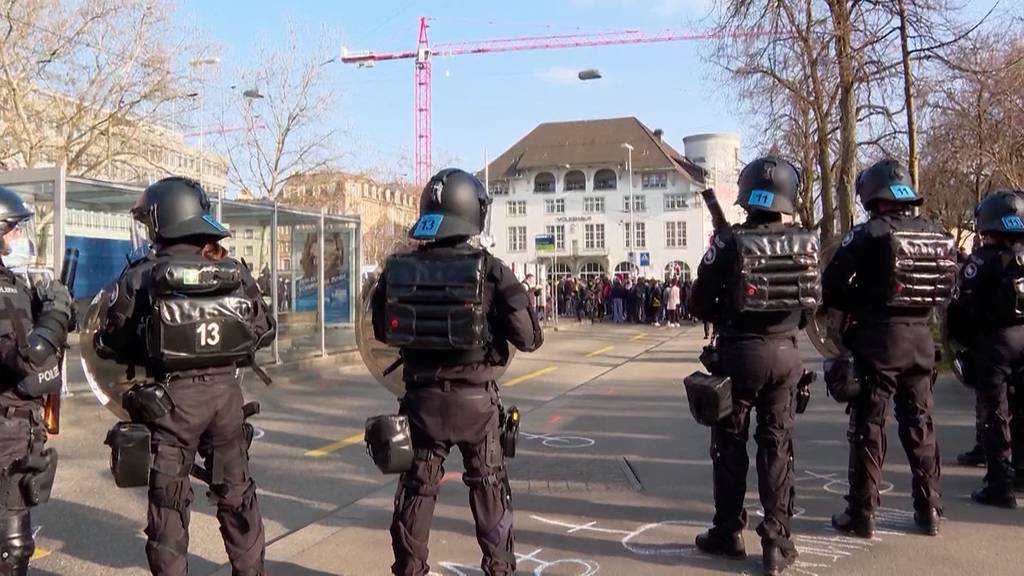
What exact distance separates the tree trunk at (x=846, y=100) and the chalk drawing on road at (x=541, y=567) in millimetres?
9142

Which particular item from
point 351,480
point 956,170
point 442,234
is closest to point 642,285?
point 956,170

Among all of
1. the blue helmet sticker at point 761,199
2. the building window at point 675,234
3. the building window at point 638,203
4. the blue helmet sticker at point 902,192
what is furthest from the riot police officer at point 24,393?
the building window at point 638,203

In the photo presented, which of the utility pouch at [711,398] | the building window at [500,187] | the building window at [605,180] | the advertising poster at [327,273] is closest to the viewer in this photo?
the utility pouch at [711,398]

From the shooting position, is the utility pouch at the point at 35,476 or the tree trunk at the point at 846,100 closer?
the utility pouch at the point at 35,476

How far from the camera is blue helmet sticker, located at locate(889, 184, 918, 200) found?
16.0ft

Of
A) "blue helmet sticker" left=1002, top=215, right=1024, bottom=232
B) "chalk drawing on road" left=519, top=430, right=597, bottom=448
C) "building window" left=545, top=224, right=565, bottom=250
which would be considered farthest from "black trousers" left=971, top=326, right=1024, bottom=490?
"building window" left=545, top=224, right=565, bottom=250

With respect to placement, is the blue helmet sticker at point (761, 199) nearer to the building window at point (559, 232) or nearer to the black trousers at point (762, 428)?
the black trousers at point (762, 428)

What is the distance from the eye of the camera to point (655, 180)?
6881cm

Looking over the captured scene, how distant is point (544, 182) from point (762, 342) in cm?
6907

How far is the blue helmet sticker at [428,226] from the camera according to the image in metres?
3.95

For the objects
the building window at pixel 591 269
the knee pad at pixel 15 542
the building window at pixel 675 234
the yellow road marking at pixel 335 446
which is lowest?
the yellow road marking at pixel 335 446

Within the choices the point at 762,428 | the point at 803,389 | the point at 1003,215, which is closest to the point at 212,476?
the point at 762,428

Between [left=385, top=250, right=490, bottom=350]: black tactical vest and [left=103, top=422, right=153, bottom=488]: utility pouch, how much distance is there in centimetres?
115

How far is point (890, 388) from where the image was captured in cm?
477
